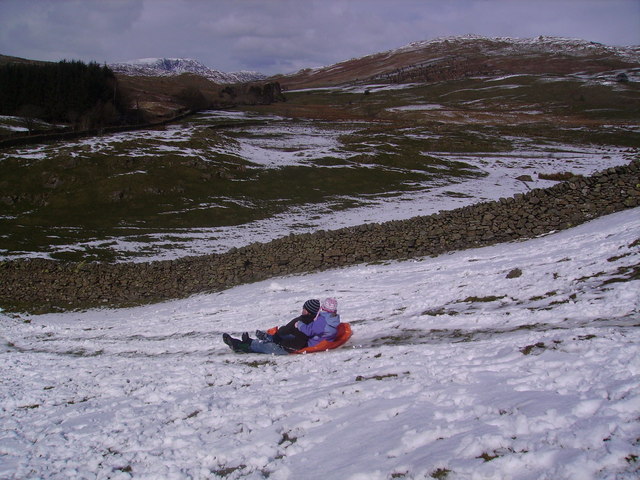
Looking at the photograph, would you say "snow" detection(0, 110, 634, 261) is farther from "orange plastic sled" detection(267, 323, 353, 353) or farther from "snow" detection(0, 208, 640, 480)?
"orange plastic sled" detection(267, 323, 353, 353)

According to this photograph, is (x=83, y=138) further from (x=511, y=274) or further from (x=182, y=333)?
(x=511, y=274)

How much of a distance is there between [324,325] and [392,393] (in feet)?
14.0

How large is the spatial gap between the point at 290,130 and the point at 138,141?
46.4m

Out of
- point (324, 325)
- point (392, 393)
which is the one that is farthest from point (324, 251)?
point (392, 393)

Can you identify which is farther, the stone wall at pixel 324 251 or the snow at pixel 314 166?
the snow at pixel 314 166

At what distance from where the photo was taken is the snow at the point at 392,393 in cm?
573

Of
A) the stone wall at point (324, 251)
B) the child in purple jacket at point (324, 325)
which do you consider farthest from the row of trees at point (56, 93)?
the child in purple jacket at point (324, 325)

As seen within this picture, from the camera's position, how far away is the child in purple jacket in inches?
467

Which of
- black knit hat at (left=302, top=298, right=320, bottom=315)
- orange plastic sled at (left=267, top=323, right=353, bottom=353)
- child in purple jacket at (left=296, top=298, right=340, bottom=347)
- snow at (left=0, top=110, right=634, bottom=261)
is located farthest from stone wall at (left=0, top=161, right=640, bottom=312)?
child in purple jacket at (left=296, top=298, right=340, bottom=347)

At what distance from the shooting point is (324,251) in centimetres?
2502

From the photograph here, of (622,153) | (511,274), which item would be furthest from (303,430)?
(622,153)

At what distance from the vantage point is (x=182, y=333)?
1647cm

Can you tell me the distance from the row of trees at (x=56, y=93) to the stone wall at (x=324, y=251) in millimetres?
82633

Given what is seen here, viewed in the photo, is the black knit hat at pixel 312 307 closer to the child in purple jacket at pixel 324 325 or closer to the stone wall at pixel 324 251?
the child in purple jacket at pixel 324 325
